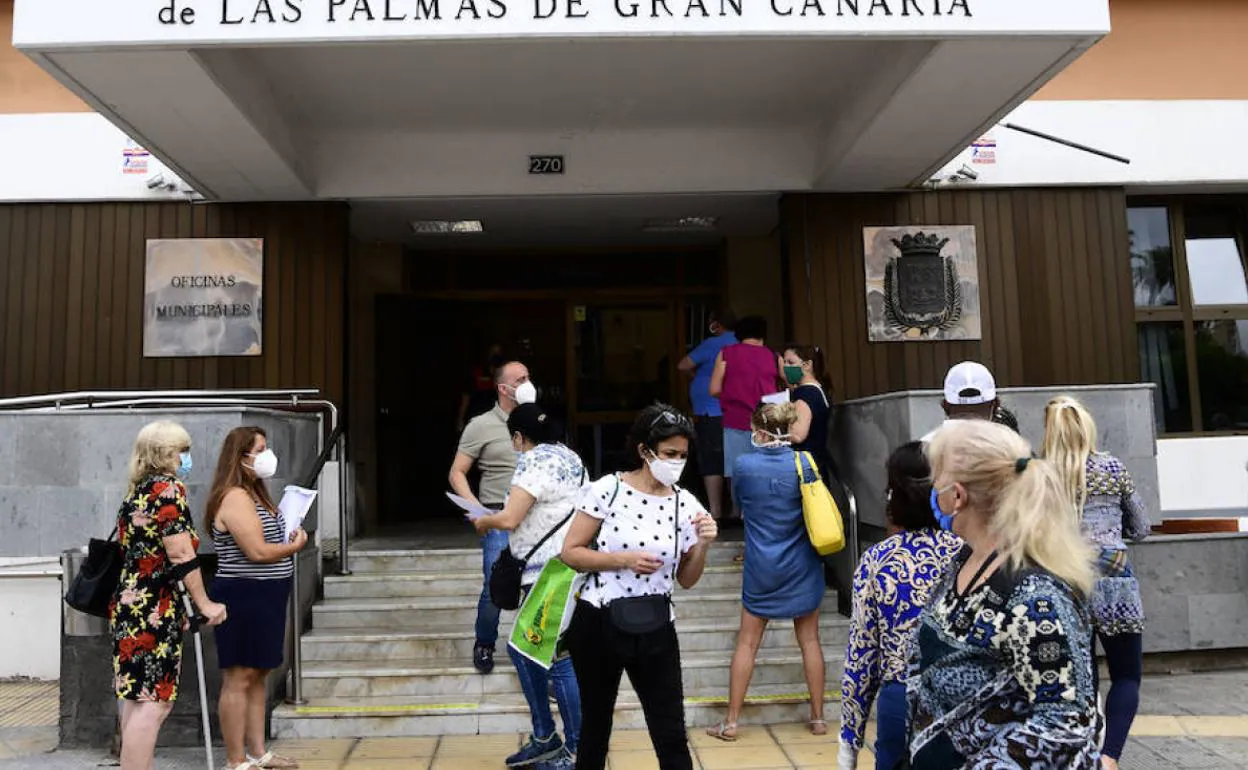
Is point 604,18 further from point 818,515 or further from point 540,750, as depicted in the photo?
point 540,750

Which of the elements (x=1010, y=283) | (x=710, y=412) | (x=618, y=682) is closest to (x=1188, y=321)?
(x=1010, y=283)

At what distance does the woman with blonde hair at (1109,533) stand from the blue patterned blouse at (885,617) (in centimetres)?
123

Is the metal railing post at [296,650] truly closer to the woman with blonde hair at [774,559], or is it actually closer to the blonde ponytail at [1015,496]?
the woman with blonde hair at [774,559]

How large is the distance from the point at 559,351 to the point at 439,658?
15.4ft

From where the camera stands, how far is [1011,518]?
1864 mm

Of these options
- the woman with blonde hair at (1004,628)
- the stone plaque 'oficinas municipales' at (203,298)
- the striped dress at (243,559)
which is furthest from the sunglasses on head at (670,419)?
the stone plaque 'oficinas municipales' at (203,298)

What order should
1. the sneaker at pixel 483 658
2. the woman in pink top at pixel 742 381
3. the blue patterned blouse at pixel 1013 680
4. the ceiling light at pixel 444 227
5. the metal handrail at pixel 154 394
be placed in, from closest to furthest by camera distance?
1. the blue patterned blouse at pixel 1013 680
2. the sneaker at pixel 483 658
3. the metal handrail at pixel 154 394
4. the woman in pink top at pixel 742 381
5. the ceiling light at pixel 444 227

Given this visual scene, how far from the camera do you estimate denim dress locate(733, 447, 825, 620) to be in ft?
15.6

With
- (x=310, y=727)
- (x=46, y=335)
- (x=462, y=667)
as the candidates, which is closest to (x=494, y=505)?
(x=462, y=667)

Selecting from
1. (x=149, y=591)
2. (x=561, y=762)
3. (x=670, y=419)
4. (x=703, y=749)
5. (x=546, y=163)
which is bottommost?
(x=703, y=749)

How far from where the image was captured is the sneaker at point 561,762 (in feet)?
13.5

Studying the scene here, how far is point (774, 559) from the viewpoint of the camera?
4.75m

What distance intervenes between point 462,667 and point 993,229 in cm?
555

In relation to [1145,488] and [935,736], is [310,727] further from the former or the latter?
[1145,488]
